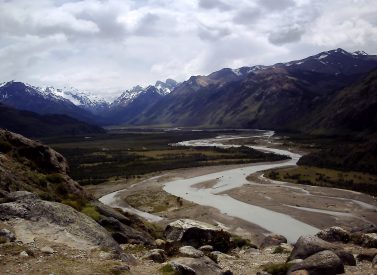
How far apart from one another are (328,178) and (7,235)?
109490 millimetres

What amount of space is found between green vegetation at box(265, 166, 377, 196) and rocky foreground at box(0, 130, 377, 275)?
6656cm

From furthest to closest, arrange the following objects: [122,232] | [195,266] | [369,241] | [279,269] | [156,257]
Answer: [122,232], [369,241], [156,257], [279,269], [195,266]

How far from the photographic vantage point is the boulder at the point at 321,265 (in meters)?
25.7

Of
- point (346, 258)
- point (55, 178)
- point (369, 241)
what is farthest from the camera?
point (55, 178)

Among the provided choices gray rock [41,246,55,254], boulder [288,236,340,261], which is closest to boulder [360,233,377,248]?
boulder [288,236,340,261]

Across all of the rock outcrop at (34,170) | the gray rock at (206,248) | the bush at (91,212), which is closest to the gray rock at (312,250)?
the gray rock at (206,248)

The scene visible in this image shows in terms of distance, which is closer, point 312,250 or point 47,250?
point 47,250

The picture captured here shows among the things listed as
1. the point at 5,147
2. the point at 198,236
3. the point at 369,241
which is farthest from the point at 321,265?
the point at 5,147

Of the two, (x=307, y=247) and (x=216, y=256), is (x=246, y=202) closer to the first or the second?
(x=216, y=256)

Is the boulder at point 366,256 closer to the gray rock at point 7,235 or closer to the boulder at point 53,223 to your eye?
the boulder at point 53,223

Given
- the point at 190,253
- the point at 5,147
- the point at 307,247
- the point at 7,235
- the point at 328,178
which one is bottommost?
the point at 328,178

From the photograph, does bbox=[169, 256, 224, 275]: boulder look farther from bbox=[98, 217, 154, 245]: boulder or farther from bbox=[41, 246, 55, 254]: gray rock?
bbox=[98, 217, 154, 245]: boulder

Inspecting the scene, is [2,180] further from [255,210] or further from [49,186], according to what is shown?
[255,210]

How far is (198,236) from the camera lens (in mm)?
45750
